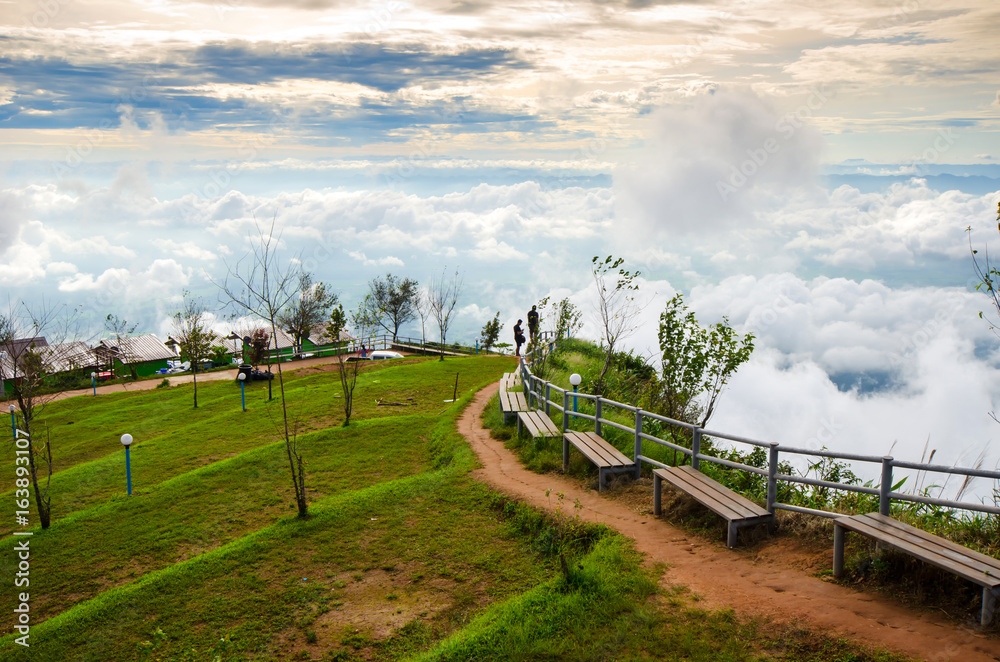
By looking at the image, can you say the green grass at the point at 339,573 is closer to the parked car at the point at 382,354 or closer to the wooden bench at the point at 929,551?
the wooden bench at the point at 929,551

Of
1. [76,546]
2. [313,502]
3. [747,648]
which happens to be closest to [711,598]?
[747,648]

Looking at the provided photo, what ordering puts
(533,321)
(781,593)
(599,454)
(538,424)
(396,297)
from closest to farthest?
(781,593), (599,454), (538,424), (533,321), (396,297)

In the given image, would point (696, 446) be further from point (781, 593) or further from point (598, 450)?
point (781, 593)

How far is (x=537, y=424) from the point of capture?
12148mm

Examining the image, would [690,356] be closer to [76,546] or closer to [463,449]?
[463,449]

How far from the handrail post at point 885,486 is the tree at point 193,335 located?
2307cm

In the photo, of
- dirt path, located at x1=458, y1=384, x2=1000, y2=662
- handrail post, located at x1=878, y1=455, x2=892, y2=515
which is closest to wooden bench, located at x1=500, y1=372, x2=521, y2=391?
dirt path, located at x1=458, y1=384, x2=1000, y2=662

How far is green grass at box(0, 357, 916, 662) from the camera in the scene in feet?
17.9

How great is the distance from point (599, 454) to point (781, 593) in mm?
4080

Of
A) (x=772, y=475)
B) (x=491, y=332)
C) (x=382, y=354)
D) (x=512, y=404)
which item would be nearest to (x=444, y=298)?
(x=382, y=354)

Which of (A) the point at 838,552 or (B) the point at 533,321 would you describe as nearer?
(A) the point at 838,552

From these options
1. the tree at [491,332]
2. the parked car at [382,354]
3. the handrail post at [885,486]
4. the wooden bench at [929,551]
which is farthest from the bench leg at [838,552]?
the tree at [491,332]

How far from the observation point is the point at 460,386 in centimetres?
2273

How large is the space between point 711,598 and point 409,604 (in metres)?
3.26
